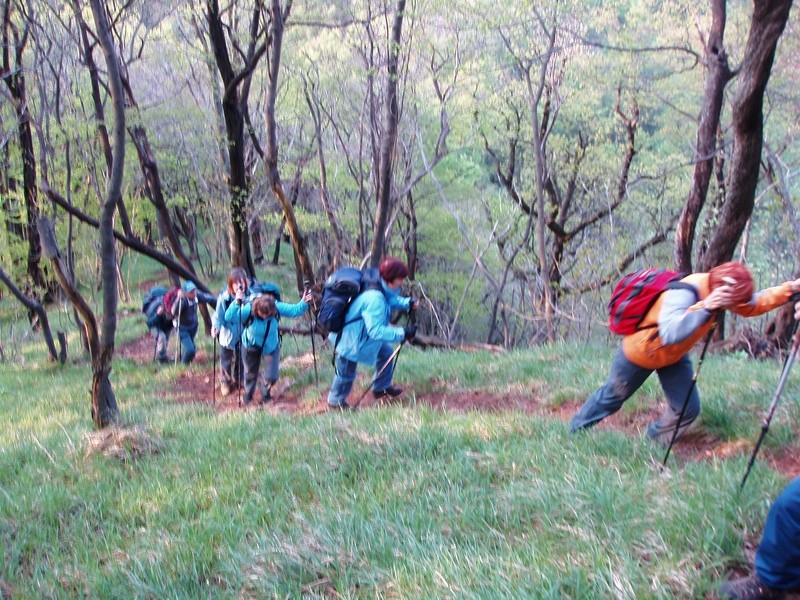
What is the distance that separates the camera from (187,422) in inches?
295

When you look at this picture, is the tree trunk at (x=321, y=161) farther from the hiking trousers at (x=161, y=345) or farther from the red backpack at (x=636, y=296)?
the red backpack at (x=636, y=296)

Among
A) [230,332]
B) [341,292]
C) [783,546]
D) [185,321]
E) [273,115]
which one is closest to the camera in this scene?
[783,546]

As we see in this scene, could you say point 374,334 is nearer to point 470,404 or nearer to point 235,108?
point 470,404

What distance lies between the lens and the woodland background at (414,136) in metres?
11.0

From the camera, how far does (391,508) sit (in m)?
4.09

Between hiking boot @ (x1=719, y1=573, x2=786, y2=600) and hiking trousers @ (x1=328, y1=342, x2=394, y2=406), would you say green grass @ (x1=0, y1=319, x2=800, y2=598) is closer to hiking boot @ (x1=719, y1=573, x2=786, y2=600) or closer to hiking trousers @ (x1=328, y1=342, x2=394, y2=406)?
hiking boot @ (x1=719, y1=573, x2=786, y2=600)

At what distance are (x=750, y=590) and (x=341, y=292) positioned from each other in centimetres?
508

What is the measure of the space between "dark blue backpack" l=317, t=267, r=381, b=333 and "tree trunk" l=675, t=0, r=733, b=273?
6339mm

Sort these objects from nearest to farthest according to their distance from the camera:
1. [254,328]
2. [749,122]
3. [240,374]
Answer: [749,122], [254,328], [240,374]

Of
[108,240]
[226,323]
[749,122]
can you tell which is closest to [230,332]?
[226,323]

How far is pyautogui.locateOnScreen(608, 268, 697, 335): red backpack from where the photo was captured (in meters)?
4.50

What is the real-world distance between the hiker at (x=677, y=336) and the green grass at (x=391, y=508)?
285 millimetres

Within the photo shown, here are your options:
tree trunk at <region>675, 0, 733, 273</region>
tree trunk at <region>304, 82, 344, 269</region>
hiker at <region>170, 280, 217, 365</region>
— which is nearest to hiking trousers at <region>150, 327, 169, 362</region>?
hiker at <region>170, 280, 217, 365</region>

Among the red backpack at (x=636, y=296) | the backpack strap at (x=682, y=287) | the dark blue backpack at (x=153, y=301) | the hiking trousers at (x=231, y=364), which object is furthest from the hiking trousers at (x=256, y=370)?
the backpack strap at (x=682, y=287)
